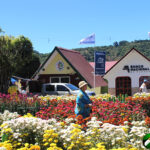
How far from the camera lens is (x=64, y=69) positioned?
26.9 meters

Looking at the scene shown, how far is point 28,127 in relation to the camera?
5281 mm

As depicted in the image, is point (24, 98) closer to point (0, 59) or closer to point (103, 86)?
point (0, 59)

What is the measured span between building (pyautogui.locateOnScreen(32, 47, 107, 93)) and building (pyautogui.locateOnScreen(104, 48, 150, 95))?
7.04 feet

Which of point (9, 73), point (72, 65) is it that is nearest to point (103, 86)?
point (72, 65)

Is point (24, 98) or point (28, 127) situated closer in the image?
point (28, 127)

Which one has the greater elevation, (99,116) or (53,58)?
(53,58)

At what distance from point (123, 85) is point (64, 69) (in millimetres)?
6778

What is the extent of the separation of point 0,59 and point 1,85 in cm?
269

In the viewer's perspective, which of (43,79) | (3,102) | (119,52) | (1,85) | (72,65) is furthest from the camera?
(119,52)

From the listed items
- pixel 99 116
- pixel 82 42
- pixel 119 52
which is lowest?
pixel 99 116

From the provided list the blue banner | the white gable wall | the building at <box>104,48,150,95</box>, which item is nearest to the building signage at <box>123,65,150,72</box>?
the building at <box>104,48,150,95</box>

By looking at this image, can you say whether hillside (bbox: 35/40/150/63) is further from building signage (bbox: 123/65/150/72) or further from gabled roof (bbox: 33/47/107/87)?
building signage (bbox: 123/65/150/72)

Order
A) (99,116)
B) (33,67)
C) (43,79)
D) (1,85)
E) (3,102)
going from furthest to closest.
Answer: (33,67), (43,79), (1,85), (3,102), (99,116)

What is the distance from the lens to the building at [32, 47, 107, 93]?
25.8 meters
